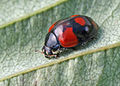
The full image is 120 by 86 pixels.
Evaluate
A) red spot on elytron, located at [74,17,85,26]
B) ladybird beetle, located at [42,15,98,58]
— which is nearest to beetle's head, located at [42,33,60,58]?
ladybird beetle, located at [42,15,98,58]

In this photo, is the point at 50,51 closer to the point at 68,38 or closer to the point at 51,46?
the point at 51,46

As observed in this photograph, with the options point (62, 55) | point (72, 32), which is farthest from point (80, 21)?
point (62, 55)

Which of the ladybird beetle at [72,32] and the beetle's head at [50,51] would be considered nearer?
the ladybird beetle at [72,32]

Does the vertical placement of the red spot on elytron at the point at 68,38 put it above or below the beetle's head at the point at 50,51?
above

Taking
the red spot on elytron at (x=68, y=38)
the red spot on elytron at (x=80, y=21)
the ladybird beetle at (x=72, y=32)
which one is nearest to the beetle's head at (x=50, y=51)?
the ladybird beetle at (x=72, y=32)

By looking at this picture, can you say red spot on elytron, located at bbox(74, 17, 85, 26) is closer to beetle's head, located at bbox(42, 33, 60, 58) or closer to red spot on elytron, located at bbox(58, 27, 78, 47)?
red spot on elytron, located at bbox(58, 27, 78, 47)

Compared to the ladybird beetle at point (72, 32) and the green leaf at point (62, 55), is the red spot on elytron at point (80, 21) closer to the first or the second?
the ladybird beetle at point (72, 32)
